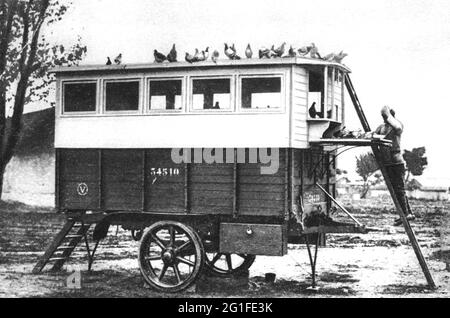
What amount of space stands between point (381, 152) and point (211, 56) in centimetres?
341

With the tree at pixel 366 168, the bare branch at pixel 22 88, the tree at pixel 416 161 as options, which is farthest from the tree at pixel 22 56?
the tree at pixel 366 168

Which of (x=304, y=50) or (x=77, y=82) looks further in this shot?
(x=77, y=82)

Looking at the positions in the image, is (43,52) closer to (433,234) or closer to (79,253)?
(79,253)

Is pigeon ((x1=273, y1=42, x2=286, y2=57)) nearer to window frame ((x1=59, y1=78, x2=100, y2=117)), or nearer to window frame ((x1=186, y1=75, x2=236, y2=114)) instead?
window frame ((x1=186, y1=75, x2=236, y2=114))

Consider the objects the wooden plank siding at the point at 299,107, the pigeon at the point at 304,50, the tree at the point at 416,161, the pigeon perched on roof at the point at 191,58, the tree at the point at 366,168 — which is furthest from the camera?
the tree at the point at 366,168

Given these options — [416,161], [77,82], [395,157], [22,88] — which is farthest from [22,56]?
[416,161]

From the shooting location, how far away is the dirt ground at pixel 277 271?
11.3m

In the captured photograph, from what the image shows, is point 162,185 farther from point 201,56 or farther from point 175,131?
point 201,56

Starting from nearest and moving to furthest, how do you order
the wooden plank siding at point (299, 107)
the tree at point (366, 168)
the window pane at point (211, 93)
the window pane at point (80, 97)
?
1. the wooden plank siding at point (299, 107)
2. the window pane at point (211, 93)
3. the window pane at point (80, 97)
4. the tree at point (366, 168)

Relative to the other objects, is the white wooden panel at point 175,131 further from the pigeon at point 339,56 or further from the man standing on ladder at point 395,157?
the man standing on ladder at point 395,157

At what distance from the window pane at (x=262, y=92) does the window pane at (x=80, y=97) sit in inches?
111

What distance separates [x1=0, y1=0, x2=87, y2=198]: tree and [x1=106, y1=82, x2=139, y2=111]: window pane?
565cm

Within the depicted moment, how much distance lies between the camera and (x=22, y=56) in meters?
17.4

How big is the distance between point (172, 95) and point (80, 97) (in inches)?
68.8
